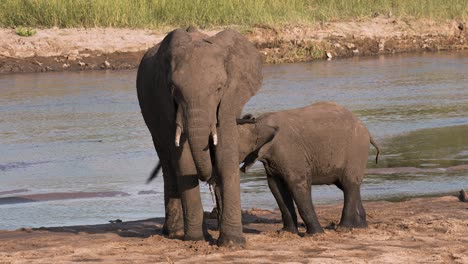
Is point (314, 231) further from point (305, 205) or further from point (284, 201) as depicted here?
point (284, 201)

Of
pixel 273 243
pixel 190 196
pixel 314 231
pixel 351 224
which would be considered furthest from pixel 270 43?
pixel 273 243

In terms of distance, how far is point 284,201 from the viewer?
9.46 m

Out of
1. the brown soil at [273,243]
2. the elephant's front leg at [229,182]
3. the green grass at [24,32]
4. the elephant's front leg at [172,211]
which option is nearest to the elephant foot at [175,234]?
the elephant's front leg at [172,211]

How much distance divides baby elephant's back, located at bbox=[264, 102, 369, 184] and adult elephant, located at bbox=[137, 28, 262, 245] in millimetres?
730

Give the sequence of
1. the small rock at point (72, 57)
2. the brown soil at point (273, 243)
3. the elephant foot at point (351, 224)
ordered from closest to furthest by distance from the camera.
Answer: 1. the brown soil at point (273, 243)
2. the elephant foot at point (351, 224)
3. the small rock at point (72, 57)

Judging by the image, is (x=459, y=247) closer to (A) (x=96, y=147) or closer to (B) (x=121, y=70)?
(A) (x=96, y=147)

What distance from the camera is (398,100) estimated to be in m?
20.0

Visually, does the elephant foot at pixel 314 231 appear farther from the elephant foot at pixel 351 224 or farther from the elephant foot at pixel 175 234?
the elephant foot at pixel 175 234

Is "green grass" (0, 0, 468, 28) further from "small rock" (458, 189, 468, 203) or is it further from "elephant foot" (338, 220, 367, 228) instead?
"elephant foot" (338, 220, 367, 228)

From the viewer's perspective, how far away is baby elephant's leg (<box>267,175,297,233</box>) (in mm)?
9391

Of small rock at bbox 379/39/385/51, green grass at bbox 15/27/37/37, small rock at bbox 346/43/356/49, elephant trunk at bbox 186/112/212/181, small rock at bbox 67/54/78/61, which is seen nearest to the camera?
elephant trunk at bbox 186/112/212/181

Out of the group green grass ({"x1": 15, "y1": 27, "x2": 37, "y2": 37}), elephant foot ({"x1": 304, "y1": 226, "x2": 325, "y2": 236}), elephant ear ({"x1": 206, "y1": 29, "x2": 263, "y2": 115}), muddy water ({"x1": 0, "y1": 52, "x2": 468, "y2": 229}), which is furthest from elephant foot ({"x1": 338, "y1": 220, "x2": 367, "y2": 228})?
green grass ({"x1": 15, "y1": 27, "x2": 37, "y2": 37})

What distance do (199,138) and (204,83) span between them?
0.38 m

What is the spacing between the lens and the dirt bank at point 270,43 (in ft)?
84.8
